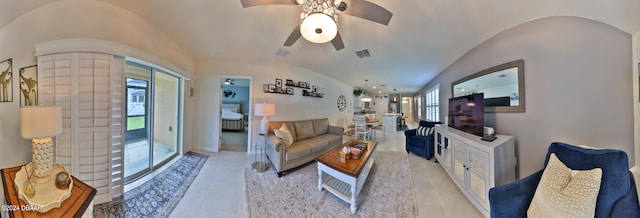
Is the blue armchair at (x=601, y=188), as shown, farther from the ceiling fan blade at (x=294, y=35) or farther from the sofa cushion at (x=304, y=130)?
the sofa cushion at (x=304, y=130)

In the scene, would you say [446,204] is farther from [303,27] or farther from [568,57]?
[303,27]

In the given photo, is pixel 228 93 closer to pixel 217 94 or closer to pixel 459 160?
pixel 217 94

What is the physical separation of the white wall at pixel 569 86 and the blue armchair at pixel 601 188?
48 centimetres

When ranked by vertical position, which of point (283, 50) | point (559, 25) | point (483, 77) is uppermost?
point (283, 50)

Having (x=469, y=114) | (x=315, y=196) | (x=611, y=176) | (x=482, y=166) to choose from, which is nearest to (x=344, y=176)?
(x=315, y=196)

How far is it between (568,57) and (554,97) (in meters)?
0.37

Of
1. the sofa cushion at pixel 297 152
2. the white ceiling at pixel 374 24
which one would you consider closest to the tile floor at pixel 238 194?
the sofa cushion at pixel 297 152

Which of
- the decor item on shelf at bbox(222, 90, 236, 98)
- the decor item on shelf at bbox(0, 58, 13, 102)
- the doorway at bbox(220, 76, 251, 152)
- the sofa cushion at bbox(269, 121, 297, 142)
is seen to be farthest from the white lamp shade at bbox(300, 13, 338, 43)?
the decor item on shelf at bbox(222, 90, 236, 98)

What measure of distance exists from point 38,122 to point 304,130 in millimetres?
3139

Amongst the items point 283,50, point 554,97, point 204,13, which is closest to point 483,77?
point 554,97

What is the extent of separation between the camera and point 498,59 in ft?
7.06

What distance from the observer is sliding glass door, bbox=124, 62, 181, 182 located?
7.74ft

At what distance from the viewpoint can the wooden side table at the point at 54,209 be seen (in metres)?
0.93

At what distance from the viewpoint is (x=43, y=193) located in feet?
3.51
